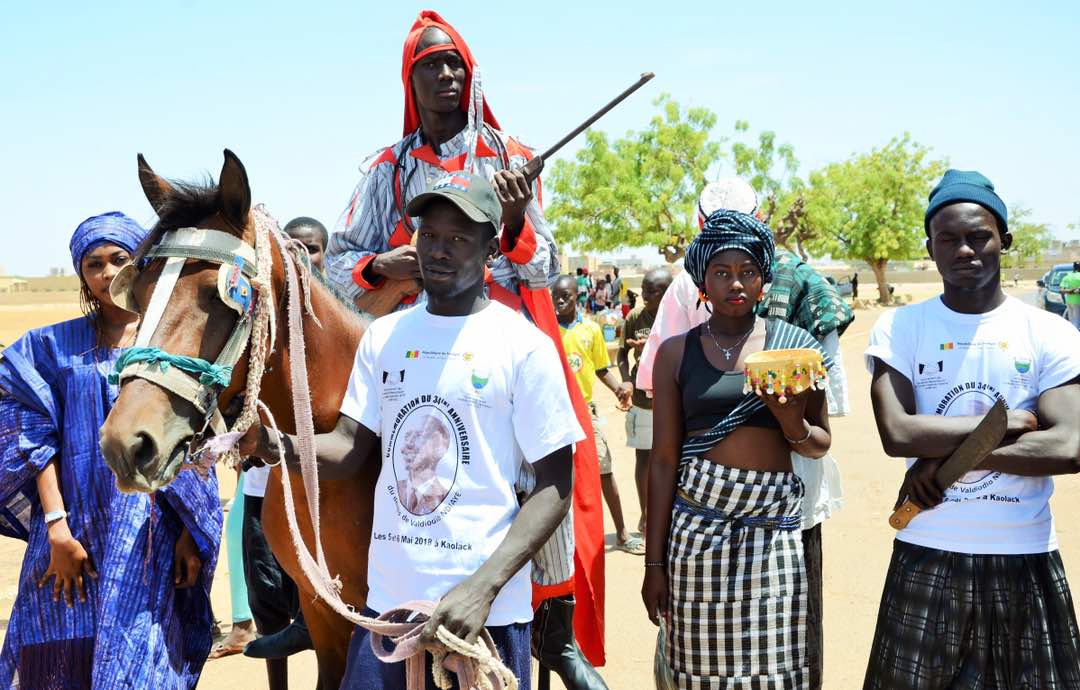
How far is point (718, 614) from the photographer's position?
3.09 metres

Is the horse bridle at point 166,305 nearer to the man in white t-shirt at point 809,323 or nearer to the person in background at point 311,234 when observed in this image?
the man in white t-shirt at point 809,323

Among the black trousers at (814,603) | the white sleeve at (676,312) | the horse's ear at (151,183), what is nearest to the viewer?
the horse's ear at (151,183)

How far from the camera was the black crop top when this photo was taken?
123 inches

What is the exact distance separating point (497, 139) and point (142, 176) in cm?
144

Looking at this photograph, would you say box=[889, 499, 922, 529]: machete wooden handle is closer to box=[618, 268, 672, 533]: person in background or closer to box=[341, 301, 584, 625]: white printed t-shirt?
box=[341, 301, 584, 625]: white printed t-shirt

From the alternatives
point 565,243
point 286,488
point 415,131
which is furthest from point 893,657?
point 565,243

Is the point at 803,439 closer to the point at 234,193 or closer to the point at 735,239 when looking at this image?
the point at 735,239

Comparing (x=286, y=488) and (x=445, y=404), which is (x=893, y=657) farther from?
(x=286, y=488)

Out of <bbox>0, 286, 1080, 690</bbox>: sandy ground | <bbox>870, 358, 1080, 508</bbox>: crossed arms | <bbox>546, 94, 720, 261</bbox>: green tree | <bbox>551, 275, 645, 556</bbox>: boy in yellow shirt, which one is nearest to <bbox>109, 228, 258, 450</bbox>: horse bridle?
<bbox>870, 358, 1080, 508</bbox>: crossed arms

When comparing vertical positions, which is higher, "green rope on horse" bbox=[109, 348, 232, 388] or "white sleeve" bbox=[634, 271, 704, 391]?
"white sleeve" bbox=[634, 271, 704, 391]

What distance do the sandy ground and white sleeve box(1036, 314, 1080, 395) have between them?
2.37 m

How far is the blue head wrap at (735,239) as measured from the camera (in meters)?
3.21

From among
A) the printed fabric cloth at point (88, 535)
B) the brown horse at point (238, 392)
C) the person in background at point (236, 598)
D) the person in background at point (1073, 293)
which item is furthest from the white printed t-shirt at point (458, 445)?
the person in background at point (1073, 293)

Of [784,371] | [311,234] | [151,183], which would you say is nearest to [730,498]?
[784,371]
